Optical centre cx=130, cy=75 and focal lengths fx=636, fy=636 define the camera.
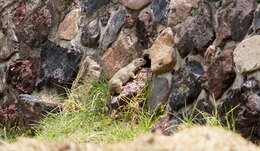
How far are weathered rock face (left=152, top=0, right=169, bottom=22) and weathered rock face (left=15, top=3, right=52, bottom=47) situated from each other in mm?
1620

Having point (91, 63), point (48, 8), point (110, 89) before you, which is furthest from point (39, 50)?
point (110, 89)

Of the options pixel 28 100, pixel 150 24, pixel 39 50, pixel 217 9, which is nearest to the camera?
pixel 217 9

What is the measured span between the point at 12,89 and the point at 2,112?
0.26 meters

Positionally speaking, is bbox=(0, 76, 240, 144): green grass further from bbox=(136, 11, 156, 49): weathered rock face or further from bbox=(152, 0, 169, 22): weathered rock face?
bbox=(152, 0, 169, 22): weathered rock face

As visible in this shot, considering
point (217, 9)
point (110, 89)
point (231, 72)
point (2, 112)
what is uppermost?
point (217, 9)

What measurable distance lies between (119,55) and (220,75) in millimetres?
1471

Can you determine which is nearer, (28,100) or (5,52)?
(28,100)

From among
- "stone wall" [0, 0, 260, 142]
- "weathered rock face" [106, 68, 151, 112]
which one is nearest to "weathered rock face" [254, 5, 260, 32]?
"stone wall" [0, 0, 260, 142]

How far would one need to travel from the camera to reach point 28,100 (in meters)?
5.91

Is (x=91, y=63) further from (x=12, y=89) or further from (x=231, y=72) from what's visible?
(x=231, y=72)

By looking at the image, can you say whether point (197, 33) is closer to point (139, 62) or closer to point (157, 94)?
point (157, 94)

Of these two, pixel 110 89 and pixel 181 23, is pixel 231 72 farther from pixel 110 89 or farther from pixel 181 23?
pixel 110 89

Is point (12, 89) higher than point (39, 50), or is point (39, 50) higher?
point (39, 50)

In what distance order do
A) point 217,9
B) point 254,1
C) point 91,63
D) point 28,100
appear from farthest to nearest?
point 28,100 < point 91,63 < point 217,9 < point 254,1
